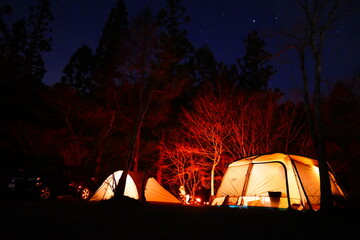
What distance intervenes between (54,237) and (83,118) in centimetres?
1537

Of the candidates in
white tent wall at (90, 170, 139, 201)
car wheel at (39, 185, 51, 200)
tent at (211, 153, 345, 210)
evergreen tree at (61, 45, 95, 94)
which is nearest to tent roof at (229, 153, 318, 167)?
tent at (211, 153, 345, 210)

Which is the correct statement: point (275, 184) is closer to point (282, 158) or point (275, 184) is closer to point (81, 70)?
point (282, 158)

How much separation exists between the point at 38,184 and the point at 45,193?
18.3 inches

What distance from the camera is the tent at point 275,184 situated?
30.7 feet

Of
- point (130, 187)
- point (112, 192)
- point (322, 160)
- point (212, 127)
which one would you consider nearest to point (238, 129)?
point (212, 127)

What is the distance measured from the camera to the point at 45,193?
11281 millimetres

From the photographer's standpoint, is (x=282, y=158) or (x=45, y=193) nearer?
(x=282, y=158)

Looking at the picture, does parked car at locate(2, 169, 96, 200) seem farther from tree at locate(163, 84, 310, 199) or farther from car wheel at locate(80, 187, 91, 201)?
tree at locate(163, 84, 310, 199)

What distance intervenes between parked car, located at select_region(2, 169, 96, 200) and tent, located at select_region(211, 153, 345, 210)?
244 inches

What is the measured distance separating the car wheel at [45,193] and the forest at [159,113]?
226cm

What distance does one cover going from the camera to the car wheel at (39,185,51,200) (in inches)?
438

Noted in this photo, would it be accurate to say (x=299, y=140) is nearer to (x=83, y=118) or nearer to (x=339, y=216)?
(x=339, y=216)

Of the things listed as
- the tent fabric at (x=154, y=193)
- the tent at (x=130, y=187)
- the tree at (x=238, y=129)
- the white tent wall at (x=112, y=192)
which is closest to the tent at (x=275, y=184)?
the tent fabric at (x=154, y=193)

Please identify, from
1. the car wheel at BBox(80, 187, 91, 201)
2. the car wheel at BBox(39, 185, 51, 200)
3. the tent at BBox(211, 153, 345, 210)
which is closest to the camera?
the tent at BBox(211, 153, 345, 210)
